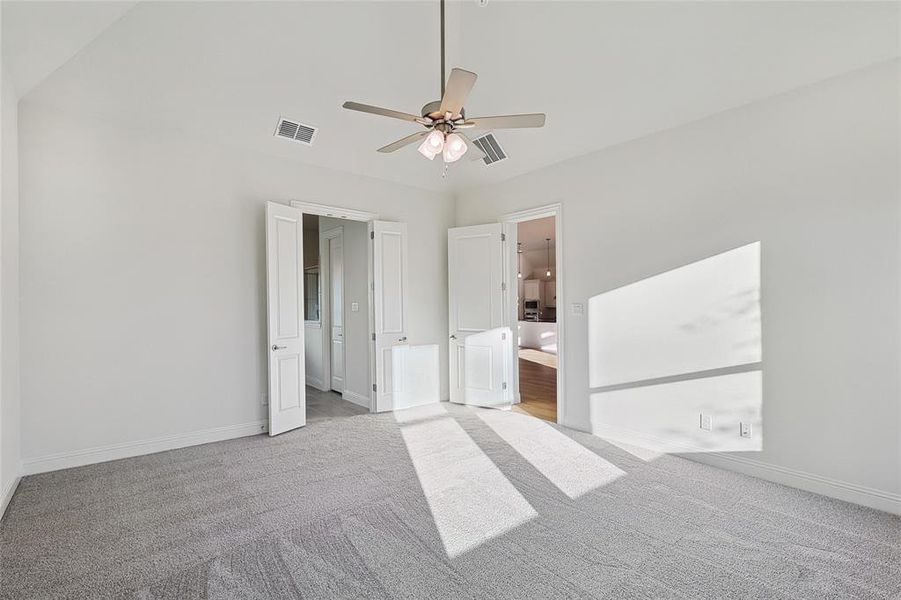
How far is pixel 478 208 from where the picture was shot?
18.6 ft

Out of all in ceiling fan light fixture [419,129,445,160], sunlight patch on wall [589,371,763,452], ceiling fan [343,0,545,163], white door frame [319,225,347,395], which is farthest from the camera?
white door frame [319,225,347,395]

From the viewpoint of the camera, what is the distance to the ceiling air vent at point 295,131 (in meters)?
4.16

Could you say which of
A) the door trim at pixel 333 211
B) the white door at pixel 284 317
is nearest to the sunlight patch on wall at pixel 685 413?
the white door at pixel 284 317

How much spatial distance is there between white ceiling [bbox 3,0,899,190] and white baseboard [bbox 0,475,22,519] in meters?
2.85

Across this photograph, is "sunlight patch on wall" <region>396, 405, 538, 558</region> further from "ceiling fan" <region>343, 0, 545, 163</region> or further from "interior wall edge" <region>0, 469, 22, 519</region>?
"interior wall edge" <region>0, 469, 22, 519</region>

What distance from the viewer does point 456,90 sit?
2289 millimetres

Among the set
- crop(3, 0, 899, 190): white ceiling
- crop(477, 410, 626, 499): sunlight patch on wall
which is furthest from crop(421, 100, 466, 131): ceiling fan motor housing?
crop(477, 410, 626, 499): sunlight patch on wall

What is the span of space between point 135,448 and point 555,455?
11.9ft

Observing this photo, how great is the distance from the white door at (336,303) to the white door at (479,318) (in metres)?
1.59

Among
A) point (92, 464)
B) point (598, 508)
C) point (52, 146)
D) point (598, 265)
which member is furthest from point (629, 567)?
point (52, 146)

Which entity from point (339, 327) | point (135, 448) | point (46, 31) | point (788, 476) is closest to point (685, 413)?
point (788, 476)

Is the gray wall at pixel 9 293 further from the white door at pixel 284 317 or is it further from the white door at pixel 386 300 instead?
the white door at pixel 386 300

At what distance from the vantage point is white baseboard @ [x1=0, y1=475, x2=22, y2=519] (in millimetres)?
2682

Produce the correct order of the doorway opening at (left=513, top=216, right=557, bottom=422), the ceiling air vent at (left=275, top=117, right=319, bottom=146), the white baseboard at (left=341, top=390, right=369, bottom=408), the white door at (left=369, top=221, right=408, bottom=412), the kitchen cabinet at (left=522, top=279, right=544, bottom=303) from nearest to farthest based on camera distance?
the ceiling air vent at (left=275, top=117, right=319, bottom=146), the white door at (left=369, top=221, right=408, bottom=412), the white baseboard at (left=341, top=390, right=369, bottom=408), the doorway opening at (left=513, top=216, right=557, bottom=422), the kitchen cabinet at (left=522, top=279, right=544, bottom=303)
